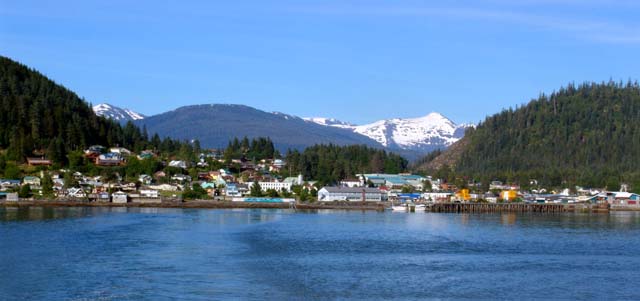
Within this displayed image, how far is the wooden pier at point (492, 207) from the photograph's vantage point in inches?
3915

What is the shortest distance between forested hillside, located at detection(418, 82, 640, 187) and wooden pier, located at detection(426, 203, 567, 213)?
96.9 ft

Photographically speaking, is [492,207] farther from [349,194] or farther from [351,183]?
[351,183]

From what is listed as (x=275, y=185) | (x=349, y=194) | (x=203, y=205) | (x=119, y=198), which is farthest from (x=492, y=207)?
(x=119, y=198)

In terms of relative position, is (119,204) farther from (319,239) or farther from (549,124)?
(549,124)

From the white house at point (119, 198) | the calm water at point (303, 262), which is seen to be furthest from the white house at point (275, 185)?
the calm water at point (303, 262)

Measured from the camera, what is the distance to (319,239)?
4941cm

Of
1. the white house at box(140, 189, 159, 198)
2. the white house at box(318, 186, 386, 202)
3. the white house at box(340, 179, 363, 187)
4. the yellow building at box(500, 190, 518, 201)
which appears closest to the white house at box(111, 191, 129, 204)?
the white house at box(140, 189, 159, 198)

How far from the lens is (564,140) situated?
163 metres

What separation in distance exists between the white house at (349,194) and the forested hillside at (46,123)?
1228 inches

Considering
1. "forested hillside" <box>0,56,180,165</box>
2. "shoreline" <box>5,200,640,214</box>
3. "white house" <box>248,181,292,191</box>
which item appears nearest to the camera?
"shoreline" <box>5,200,640,214</box>

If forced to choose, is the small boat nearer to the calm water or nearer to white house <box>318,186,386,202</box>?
white house <box>318,186,386,202</box>

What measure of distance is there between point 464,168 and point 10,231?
124753 millimetres

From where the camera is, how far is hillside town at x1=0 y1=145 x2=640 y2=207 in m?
95.1

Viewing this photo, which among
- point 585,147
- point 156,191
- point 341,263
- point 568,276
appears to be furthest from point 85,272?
point 585,147
